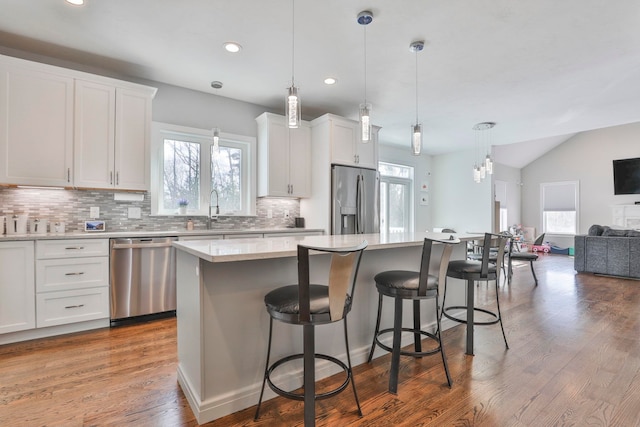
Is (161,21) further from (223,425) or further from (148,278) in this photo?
(223,425)

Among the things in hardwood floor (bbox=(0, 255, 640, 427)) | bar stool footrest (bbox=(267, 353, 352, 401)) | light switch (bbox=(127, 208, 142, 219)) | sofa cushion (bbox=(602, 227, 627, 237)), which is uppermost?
light switch (bbox=(127, 208, 142, 219))

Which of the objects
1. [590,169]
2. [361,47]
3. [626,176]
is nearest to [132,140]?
[361,47]

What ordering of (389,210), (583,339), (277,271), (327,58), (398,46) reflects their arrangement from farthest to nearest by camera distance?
1. (389,210)
2. (327,58)
3. (398,46)
4. (583,339)
5. (277,271)

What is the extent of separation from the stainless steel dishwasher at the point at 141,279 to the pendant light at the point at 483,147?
15.7 ft

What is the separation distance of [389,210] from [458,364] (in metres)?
5.09

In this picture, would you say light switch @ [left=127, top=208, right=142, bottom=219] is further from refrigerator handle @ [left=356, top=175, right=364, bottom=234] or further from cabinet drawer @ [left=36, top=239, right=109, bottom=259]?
refrigerator handle @ [left=356, top=175, right=364, bottom=234]

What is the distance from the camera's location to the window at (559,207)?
9.64 metres

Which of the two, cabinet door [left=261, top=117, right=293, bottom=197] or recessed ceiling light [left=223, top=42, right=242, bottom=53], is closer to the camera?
recessed ceiling light [left=223, top=42, right=242, bottom=53]

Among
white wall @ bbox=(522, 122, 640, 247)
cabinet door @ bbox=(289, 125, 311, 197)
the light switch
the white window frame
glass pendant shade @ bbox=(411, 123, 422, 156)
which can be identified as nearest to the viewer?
glass pendant shade @ bbox=(411, 123, 422, 156)

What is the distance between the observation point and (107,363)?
2.37 meters

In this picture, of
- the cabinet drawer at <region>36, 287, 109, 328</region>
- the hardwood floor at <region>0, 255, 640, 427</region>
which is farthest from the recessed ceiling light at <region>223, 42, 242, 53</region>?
the hardwood floor at <region>0, 255, 640, 427</region>

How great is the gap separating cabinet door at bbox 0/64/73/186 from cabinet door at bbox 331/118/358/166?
2946 millimetres

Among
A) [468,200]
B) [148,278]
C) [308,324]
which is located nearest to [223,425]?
[308,324]

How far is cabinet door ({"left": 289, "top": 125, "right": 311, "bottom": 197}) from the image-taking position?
15.0 feet
